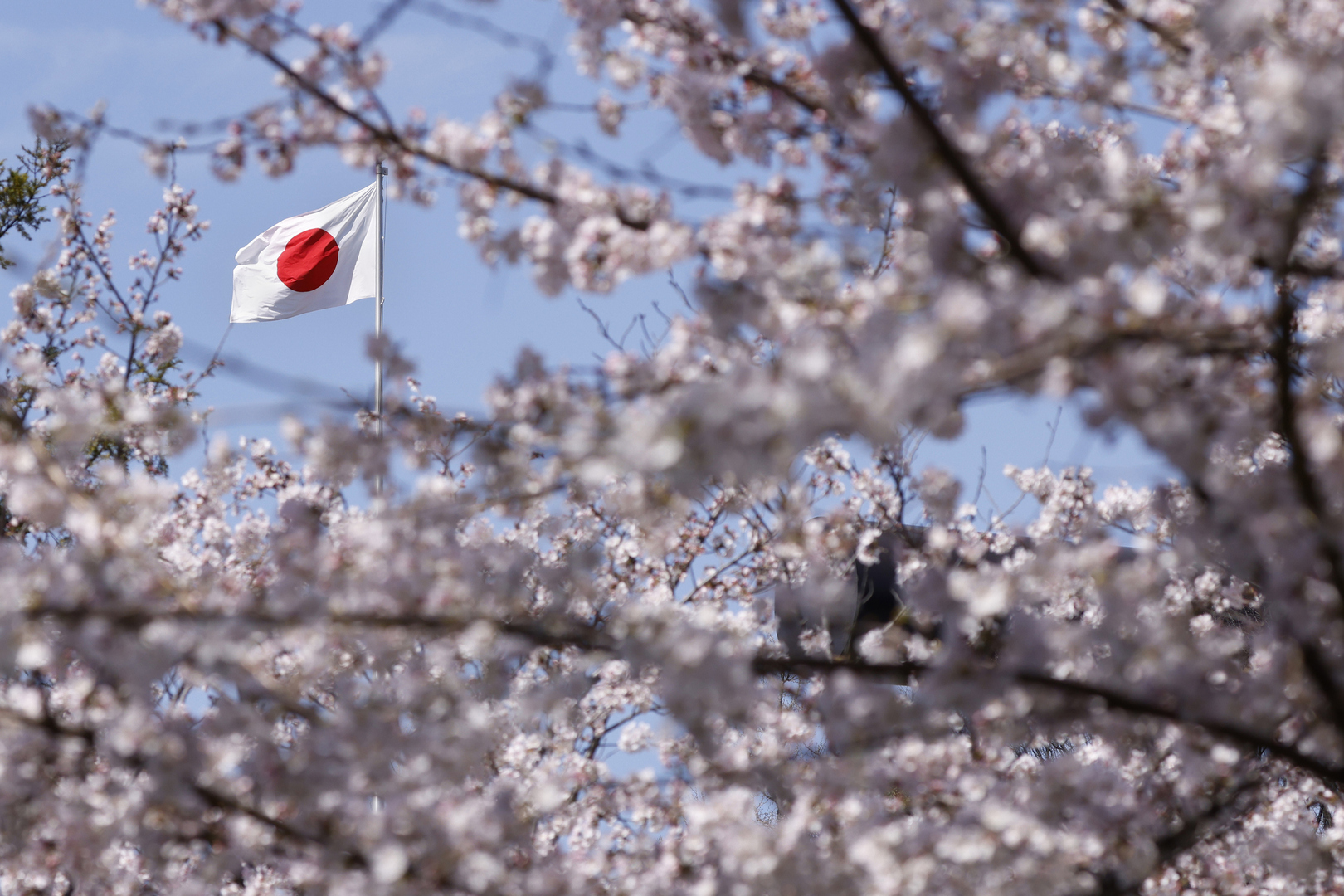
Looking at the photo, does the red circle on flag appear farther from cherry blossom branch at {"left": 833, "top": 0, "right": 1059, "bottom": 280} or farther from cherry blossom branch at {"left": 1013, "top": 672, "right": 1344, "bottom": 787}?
cherry blossom branch at {"left": 1013, "top": 672, "right": 1344, "bottom": 787}

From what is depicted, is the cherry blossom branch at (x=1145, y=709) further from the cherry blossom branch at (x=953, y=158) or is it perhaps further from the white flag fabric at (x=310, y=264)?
the white flag fabric at (x=310, y=264)

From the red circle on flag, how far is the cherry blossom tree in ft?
20.7

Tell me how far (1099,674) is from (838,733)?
1231 mm

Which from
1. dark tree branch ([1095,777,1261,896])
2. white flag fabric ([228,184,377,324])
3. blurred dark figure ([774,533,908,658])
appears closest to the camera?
dark tree branch ([1095,777,1261,896])

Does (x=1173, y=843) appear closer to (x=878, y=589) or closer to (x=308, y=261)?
(x=878, y=589)

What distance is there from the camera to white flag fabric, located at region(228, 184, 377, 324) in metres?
10.9

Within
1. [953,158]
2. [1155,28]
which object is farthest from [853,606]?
[953,158]

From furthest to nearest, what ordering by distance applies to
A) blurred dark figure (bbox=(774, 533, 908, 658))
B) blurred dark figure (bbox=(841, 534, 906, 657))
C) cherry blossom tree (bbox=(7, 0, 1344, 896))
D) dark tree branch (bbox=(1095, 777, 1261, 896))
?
blurred dark figure (bbox=(841, 534, 906, 657)) < blurred dark figure (bbox=(774, 533, 908, 658)) < dark tree branch (bbox=(1095, 777, 1261, 896)) < cherry blossom tree (bbox=(7, 0, 1344, 896))

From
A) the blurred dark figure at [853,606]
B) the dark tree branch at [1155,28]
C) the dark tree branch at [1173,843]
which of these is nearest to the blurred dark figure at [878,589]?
the blurred dark figure at [853,606]

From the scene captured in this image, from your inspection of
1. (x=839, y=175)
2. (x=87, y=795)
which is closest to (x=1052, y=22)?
(x=839, y=175)

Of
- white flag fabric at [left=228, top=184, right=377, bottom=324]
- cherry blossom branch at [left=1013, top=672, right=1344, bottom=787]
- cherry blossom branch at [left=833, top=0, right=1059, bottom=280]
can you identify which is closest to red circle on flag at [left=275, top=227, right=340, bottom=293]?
white flag fabric at [left=228, top=184, right=377, bottom=324]

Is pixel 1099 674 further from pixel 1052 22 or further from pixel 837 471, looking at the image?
pixel 837 471

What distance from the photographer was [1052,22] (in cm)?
397

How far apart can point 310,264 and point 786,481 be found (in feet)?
27.6
